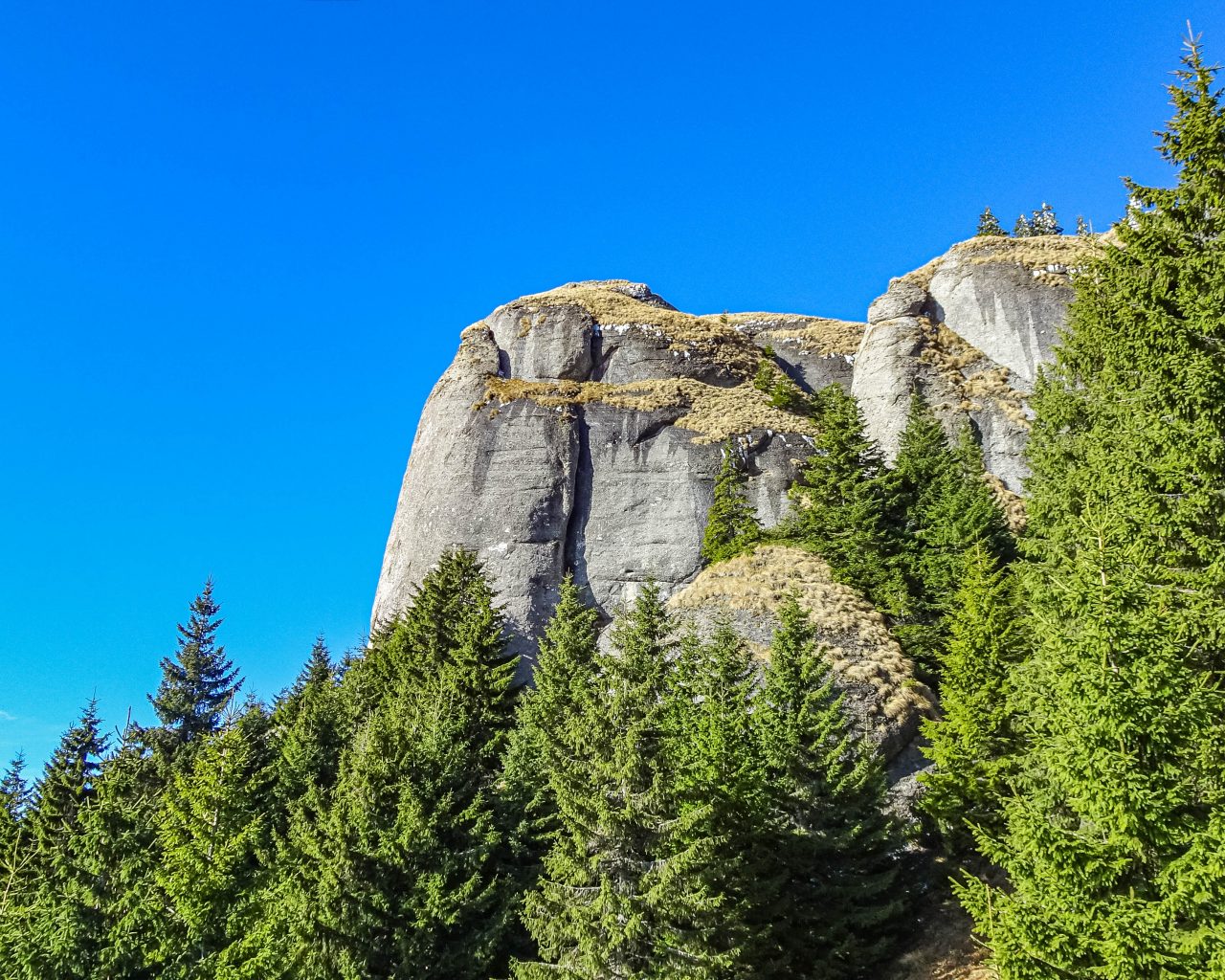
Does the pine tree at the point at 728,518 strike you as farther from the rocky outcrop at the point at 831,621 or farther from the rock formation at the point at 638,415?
the rocky outcrop at the point at 831,621

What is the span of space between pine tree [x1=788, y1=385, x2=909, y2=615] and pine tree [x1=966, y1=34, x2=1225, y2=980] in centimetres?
1443

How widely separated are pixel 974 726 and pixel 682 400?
109ft

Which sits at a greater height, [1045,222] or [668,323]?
[1045,222]

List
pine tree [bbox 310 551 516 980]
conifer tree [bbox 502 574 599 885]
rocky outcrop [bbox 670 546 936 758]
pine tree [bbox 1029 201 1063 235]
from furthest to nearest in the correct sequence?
pine tree [bbox 1029 201 1063 235] < rocky outcrop [bbox 670 546 936 758] < conifer tree [bbox 502 574 599 885] < pine tree [bbox 310 551 516 980]

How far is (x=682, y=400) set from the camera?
165ft

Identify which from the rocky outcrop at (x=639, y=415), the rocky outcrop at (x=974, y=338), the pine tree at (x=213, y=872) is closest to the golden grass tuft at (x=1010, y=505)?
the rocky outcrop at (x=639, y=415)

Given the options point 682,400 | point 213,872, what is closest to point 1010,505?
point 682,400

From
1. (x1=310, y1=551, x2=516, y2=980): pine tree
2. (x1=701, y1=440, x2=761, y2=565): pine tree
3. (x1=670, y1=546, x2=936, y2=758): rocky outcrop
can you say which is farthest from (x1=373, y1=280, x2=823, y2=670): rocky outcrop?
(x1=310, y1=551, x2=516, y2=980): pine tree

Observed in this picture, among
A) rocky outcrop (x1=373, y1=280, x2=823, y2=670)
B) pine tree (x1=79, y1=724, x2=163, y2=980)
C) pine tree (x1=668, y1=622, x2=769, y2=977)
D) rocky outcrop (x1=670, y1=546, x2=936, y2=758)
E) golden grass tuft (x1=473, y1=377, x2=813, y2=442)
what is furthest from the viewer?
golden grass tuft (x1=473, y1=377, x2=813, y2=442)

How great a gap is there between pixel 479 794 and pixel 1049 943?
12.7 meters

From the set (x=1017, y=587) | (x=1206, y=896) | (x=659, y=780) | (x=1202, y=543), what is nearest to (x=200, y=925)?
(x=659, y=780)

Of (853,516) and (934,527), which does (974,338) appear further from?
(853,516)

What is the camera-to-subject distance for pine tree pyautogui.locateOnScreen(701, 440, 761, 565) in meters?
38.5

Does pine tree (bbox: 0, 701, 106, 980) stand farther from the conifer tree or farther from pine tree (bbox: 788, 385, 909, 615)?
pine tree (bbox: 788, 385, 909, 615)
